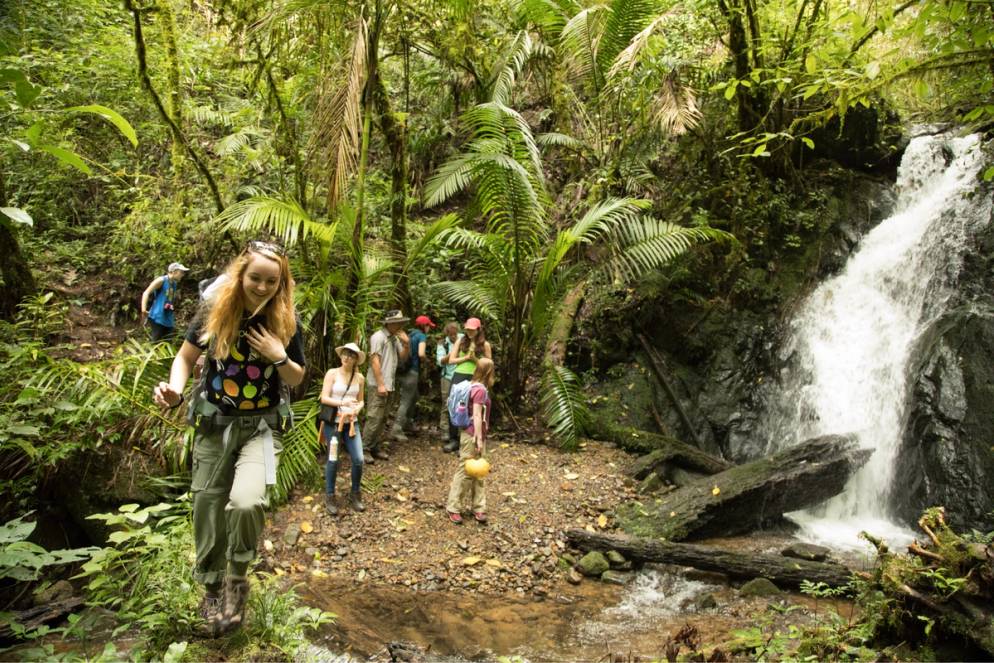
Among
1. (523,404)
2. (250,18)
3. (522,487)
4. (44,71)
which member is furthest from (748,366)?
(44,71)

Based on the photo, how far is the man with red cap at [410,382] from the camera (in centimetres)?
808

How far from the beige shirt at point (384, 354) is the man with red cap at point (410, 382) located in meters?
0.57

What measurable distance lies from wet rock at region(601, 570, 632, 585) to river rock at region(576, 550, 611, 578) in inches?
2.2

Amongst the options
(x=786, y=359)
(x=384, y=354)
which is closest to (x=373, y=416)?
(x=384, y=354)

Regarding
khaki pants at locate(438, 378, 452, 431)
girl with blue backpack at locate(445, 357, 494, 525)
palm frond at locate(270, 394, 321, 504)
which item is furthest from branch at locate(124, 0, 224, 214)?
girl with blue backpack at locate(445, 357, 494, 525)

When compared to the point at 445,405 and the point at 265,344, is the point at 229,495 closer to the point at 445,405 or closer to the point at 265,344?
the point at 265,344

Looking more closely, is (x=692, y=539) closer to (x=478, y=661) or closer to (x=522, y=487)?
(x=522, y=487)

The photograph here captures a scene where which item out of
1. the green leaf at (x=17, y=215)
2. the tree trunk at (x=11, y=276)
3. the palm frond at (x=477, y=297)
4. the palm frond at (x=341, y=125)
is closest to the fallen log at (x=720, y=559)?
the palm frond at (x=477, y=297)

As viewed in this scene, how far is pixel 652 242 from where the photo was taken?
8.52 meters

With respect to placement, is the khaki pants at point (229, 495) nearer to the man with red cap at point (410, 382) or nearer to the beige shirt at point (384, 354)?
the beige shirt at point (384, 354)

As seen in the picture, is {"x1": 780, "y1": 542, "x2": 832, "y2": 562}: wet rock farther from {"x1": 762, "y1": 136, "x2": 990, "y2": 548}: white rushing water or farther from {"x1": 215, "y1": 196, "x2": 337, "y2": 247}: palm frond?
{"x1": 215, "y1": 196, "x2": 337, "y2": 247}: palm frond

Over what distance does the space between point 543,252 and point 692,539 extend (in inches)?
166

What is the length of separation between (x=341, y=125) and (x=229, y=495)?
4234mm

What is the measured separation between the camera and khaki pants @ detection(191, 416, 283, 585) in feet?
8.89
